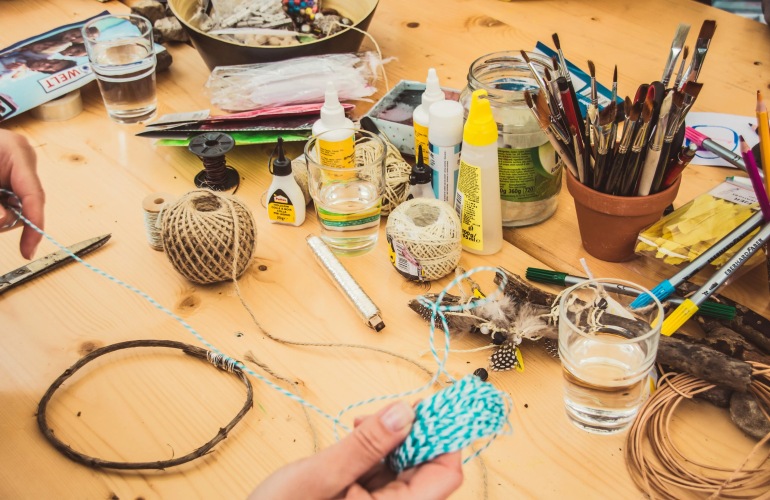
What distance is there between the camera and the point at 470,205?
939 mm

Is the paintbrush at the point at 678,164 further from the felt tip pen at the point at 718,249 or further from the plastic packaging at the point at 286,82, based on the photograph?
the plastic packaging at the point at 286,82

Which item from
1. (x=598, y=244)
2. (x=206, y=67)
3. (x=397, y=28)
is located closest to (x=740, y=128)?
(x=598, y=244)

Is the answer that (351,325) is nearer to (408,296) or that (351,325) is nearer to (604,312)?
(408,296)

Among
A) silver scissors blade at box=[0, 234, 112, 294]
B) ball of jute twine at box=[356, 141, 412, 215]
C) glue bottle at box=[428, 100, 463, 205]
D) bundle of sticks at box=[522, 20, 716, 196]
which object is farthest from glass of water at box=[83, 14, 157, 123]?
bundle of sticks at box=[522, 20, 716, 196]

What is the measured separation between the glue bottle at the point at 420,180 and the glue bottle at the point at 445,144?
1cm

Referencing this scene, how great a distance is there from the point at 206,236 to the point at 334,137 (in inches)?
9.1

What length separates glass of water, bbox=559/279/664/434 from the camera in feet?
2.40

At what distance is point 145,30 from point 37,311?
58cm

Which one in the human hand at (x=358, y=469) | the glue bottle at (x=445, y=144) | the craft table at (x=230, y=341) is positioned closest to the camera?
the human hand at (x=358, y=469)

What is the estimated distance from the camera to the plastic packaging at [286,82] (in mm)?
1199

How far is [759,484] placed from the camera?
0.69 meters

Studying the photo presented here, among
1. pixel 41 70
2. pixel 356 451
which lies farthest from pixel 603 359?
pixel 41 70

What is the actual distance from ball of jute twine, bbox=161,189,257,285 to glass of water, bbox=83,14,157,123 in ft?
1.32

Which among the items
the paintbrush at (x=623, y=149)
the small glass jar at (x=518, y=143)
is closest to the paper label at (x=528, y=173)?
the small glass jar at (x=518, y=143)
